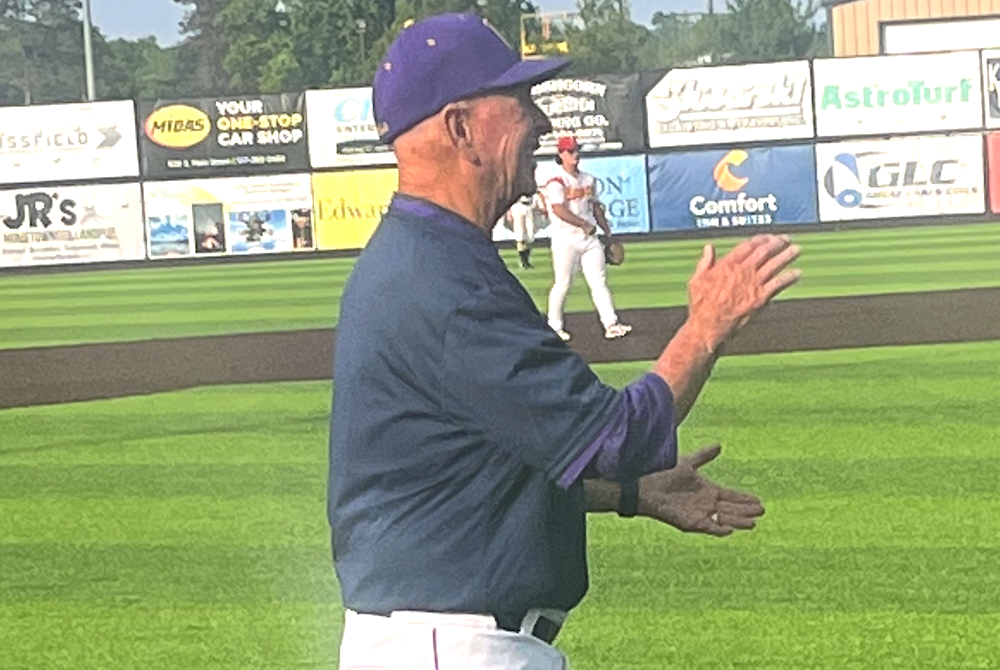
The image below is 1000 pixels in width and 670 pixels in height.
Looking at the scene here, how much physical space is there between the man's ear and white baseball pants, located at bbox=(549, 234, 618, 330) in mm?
14498

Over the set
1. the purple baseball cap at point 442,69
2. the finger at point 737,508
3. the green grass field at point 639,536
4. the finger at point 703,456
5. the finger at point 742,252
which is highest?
the purple baseball cap at point 442,69

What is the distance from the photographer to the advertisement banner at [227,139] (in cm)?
3488

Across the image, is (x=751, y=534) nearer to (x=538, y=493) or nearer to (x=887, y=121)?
(x=538, y=493)

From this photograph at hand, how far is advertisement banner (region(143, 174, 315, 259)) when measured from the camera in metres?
34.8

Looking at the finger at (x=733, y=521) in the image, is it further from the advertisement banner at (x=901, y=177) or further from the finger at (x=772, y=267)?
the advertisement banner at (x=901, y=177)

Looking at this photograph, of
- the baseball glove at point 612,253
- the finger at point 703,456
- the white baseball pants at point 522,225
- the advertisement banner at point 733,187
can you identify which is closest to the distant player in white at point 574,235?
the baseball glove at point 612,253

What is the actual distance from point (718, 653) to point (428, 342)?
Answer: 13.5 ft

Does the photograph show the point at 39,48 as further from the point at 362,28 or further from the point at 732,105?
the point at 732,105

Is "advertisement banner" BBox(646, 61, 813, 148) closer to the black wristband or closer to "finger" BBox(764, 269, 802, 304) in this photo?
the black wristband

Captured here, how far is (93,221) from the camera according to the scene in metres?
35.2

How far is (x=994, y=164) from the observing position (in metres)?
33.5

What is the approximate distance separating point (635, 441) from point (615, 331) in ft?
49.5

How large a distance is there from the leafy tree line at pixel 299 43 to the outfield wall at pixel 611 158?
1026 inches

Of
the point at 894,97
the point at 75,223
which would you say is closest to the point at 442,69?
the point at 894,97
